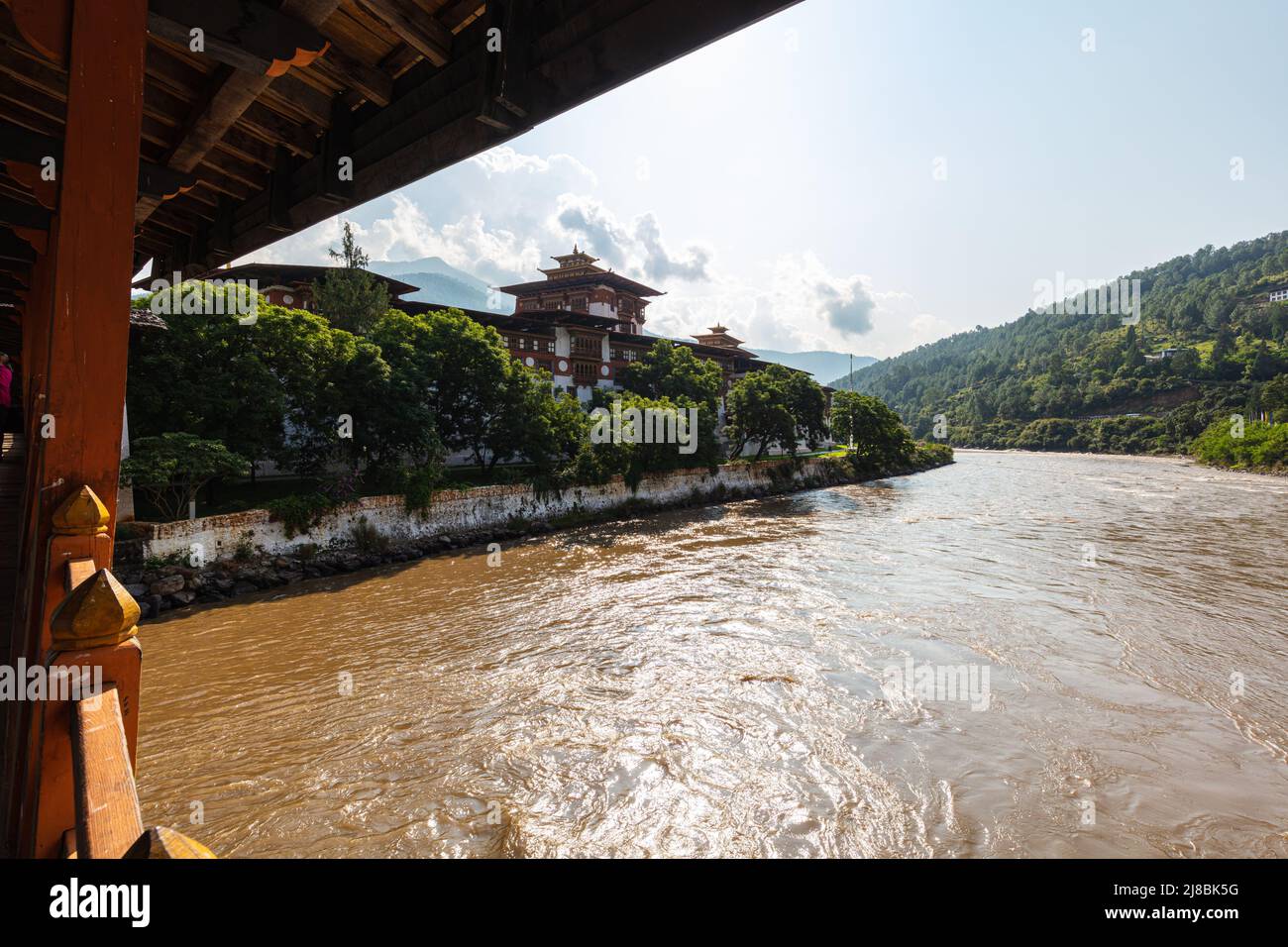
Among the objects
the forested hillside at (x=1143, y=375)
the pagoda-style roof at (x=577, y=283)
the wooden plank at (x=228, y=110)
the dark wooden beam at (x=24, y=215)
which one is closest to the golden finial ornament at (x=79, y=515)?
the wooden plank at (x=228, y=110)

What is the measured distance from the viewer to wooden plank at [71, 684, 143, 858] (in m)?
1.33

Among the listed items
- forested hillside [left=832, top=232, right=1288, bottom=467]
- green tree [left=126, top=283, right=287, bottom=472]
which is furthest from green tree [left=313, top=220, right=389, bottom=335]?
forested hillside [left=832, top=232, right=1288, bottom=467]

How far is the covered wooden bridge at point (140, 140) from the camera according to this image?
181cm

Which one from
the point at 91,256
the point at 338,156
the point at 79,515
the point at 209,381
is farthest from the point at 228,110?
the point at 209,381

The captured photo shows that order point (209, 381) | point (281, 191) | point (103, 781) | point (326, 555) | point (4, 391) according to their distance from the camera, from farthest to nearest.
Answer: point (4, 391), point (326, 555), point (209, 381), point (281, 191), point (103, 781)

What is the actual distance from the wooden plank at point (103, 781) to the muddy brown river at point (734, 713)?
4643 millimetres

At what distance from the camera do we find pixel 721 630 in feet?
36.6

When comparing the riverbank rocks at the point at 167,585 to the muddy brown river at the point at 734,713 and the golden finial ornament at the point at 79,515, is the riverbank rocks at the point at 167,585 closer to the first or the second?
the muddy brown river at the point at 734,713

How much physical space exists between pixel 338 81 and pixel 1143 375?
124m

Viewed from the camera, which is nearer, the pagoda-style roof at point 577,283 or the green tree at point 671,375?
the green tree at point 671,375

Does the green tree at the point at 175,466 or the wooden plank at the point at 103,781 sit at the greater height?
the green tree at the point at 175,466

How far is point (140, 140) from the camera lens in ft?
8.46

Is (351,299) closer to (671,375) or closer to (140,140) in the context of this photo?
(671,375)
